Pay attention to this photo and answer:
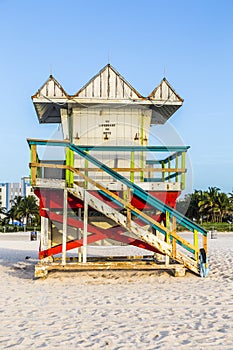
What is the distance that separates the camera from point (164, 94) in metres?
12.0

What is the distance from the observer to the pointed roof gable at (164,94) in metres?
12.0

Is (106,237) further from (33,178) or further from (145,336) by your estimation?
(145,336)

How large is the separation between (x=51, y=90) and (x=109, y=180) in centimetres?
291

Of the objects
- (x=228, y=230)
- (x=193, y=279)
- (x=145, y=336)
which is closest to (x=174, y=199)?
(x=193, y=279)

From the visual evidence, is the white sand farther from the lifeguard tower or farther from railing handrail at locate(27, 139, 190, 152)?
railing handrail at locate(27, 139, 190, 152)

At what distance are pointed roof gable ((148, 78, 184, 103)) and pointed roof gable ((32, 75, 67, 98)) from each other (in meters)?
2.44

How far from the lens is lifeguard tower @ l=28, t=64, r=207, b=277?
10844 millimetres

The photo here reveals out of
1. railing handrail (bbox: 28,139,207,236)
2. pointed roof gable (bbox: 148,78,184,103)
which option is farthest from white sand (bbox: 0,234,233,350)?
pointed roof gable (bbox: 148,78,184,103)

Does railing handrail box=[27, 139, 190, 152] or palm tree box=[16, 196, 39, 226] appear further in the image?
palm tree box=[16, 196, 39, 226]

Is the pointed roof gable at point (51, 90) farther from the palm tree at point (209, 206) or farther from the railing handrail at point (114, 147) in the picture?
the palm tree at point (209, 206)

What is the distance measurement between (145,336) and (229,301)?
280cm

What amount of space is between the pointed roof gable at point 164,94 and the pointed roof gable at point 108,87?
16.8 inches

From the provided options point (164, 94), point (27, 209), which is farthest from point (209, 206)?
point (164, 94)

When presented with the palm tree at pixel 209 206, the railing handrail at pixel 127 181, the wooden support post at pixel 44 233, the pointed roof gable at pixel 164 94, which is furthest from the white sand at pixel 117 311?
the palm tree at pixel 209 206
